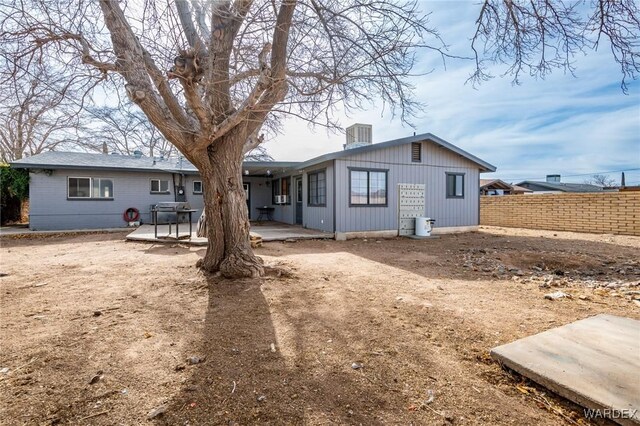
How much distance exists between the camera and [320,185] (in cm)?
1078

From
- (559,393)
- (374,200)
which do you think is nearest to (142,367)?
(559,393)

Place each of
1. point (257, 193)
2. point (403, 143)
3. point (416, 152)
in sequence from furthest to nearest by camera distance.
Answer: point (257, 193) < point (416, 152) < point (403, 143)

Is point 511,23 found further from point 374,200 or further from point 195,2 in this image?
point 374,200

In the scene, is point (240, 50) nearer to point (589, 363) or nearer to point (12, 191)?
point (589, 363)

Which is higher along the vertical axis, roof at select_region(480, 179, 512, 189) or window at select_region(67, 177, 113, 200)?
roof at select_region(480, 179, 512, 189)

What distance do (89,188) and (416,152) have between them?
12.9 m

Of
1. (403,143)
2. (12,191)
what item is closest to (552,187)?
(403,143)

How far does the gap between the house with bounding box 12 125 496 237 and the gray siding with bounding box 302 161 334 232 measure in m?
0.03

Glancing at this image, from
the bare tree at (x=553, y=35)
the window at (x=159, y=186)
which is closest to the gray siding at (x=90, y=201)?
the window at (x=159, y=186)

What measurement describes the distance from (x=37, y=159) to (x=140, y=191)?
3.54 m

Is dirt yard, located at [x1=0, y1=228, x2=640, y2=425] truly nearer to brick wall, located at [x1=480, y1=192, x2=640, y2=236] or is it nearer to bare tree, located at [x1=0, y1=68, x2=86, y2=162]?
bare tree, located at [x1=0, y1=68, x2=86, y2=162]

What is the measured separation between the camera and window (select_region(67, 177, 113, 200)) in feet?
39.6

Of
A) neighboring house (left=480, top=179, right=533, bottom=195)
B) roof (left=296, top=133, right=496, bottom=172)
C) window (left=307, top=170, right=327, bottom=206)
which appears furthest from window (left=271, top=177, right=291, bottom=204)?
neighboring house (left=480, top=179, right=533, bottom=195)

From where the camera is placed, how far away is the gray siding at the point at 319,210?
992cm
